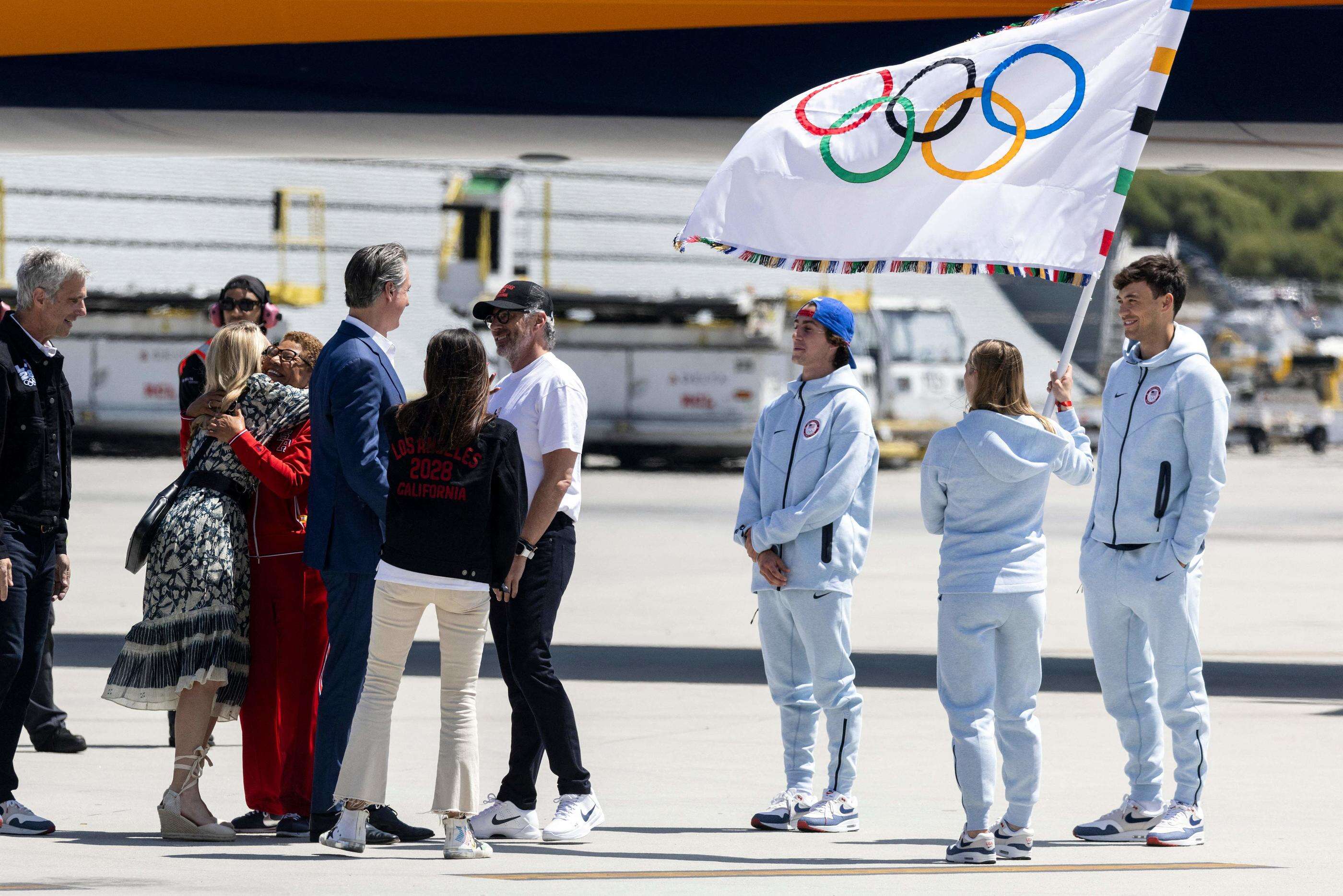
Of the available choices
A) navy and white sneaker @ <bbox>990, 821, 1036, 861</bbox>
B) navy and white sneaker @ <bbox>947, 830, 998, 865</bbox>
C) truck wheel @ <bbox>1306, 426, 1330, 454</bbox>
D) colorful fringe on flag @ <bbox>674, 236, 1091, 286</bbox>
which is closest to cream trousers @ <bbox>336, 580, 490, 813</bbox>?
colorful fringe on flag @ <bbox>674, 236, 1091, 286</bbox>

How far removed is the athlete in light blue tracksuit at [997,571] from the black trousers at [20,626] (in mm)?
3060

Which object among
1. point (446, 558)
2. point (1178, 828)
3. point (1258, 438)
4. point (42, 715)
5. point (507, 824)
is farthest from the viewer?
point (1258, 438)

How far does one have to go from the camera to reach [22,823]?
5.62 m

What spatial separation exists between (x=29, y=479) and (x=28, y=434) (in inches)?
6.1

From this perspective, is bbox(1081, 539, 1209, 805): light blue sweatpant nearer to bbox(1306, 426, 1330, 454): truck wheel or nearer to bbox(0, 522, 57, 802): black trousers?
bbox(0, 522, 57, 802): black trousers

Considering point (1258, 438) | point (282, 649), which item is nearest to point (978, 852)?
point (282, 649)

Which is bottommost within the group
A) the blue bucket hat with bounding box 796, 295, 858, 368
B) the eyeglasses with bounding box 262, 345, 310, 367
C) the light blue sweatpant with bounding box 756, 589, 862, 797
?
the light blue sweatpant with bounding box 756, 589, 862, 797

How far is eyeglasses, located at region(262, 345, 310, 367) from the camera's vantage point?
19.8 ft

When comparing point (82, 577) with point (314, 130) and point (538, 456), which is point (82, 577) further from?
point (538, 456)

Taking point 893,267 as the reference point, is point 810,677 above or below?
below

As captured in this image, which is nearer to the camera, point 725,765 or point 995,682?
point 995,682

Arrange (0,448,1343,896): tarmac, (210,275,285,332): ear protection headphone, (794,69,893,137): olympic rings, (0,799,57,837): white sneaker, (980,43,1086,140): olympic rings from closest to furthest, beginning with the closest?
(0,448,1343,896): tarmac → (0,799,57,837): white sneaker → (980,43,1086,140): olympic rings → (794,69,893,137): olympic rings → (210,275,285,332): ear protection headphone

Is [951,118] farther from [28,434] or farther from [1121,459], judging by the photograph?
[28,434]

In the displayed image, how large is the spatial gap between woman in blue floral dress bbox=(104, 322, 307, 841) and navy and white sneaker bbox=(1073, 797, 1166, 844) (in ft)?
9.52
